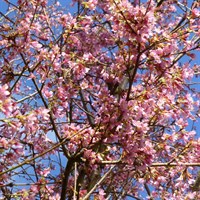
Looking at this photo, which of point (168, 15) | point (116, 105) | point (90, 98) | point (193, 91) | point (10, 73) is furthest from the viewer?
point (168, 15)

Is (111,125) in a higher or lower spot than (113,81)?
lower

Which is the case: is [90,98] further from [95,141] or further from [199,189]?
[95,141]

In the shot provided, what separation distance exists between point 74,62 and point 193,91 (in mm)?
4106

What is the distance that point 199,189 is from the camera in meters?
6.88

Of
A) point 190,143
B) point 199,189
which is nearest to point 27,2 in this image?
point 190,143

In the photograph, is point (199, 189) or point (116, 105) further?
point (199, 189)

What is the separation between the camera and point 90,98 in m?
7.45

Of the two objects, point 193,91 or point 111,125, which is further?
point 193,91

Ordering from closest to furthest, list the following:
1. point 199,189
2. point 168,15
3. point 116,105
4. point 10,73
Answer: point 116,105, point 10,73, point 199,189, point 168,15

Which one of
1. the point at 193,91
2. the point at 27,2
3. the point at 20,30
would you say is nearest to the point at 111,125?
the point at 20,30

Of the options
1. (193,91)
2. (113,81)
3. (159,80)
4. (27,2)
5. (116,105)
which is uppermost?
(193,91)

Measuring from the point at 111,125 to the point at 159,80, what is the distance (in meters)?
0.72

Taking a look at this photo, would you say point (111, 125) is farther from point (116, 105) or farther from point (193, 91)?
point (193, 91)

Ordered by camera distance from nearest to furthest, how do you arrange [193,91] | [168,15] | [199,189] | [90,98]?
[199,189] → [90,98] → [193,91] → [168,15]
